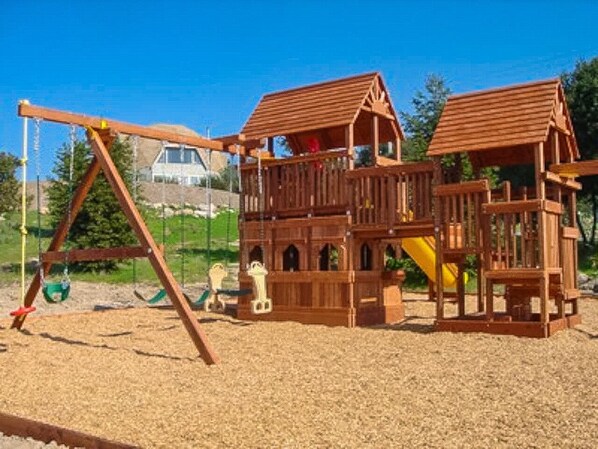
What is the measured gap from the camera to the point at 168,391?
27.9 ft

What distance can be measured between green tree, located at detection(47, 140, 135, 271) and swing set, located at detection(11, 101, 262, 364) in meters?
13.0

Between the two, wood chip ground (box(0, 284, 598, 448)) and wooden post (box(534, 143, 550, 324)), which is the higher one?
wooden post (box(534, 143, 550, 324))

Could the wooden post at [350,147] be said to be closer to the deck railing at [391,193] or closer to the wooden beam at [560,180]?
the deck railing at [391,193]

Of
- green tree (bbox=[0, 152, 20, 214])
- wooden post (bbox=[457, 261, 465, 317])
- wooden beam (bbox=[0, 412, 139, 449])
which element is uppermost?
green tree (bbox=[0, 152, 20, 214])

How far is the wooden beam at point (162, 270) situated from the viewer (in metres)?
10.4

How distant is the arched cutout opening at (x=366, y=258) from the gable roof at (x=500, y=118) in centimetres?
327

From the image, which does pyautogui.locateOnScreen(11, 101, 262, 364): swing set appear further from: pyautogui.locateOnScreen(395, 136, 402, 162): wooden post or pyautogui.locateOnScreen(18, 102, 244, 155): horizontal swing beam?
pyautogui.locateOnScreen(395, 136, 402, 162): wooden post

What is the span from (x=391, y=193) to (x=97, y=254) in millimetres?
5568

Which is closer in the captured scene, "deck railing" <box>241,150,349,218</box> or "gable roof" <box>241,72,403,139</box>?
"deck railing" <box>241,150,349,218</box>

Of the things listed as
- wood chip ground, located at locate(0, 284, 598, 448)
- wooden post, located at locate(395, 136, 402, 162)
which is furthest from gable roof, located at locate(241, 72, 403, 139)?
wood chip ground, located at locate(0, 284, 598, 448)

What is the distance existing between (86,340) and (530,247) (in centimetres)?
775

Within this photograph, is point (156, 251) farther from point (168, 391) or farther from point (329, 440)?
point (329, 440)

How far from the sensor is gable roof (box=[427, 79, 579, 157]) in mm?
12688

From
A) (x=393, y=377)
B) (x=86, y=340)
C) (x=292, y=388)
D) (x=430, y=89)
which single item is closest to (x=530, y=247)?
(x=393, y=377)
